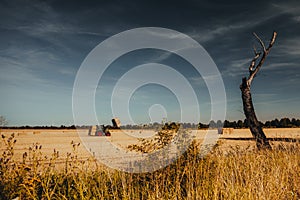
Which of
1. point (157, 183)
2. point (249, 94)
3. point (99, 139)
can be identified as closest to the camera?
point (157, 183)

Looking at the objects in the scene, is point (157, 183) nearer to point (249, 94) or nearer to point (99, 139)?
point (249, 94)

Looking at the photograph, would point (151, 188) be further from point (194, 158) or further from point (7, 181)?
point (7, 181)

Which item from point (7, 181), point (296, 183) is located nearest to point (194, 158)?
point (296, 183)

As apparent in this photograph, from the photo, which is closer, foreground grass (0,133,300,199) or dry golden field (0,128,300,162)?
foreground grass (0,133,300,199)

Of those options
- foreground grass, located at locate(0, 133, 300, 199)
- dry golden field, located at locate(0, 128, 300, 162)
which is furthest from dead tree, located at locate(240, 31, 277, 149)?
foreground grass, located at locate(0, 133, 300, 199)

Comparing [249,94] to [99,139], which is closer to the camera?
[249,94]

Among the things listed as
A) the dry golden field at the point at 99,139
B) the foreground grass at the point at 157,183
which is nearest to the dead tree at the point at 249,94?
the dry golden field at the point at 99,139

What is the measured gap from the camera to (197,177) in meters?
5.71

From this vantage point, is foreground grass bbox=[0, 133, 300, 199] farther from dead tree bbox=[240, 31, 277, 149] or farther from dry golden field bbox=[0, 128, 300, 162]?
dead tree bbox=[240, 31, 277, 149]

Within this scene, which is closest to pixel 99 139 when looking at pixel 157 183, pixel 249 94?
pixel 249 94

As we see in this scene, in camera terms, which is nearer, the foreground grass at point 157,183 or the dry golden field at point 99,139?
the foreground grass at point 157,183

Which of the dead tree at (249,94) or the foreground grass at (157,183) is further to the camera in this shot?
the dead tree at (249,94)

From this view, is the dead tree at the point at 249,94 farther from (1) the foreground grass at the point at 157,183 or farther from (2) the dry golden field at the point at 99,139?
(1) the foreground grass at the point at 157,183

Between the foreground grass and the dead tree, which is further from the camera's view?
the dead tree
